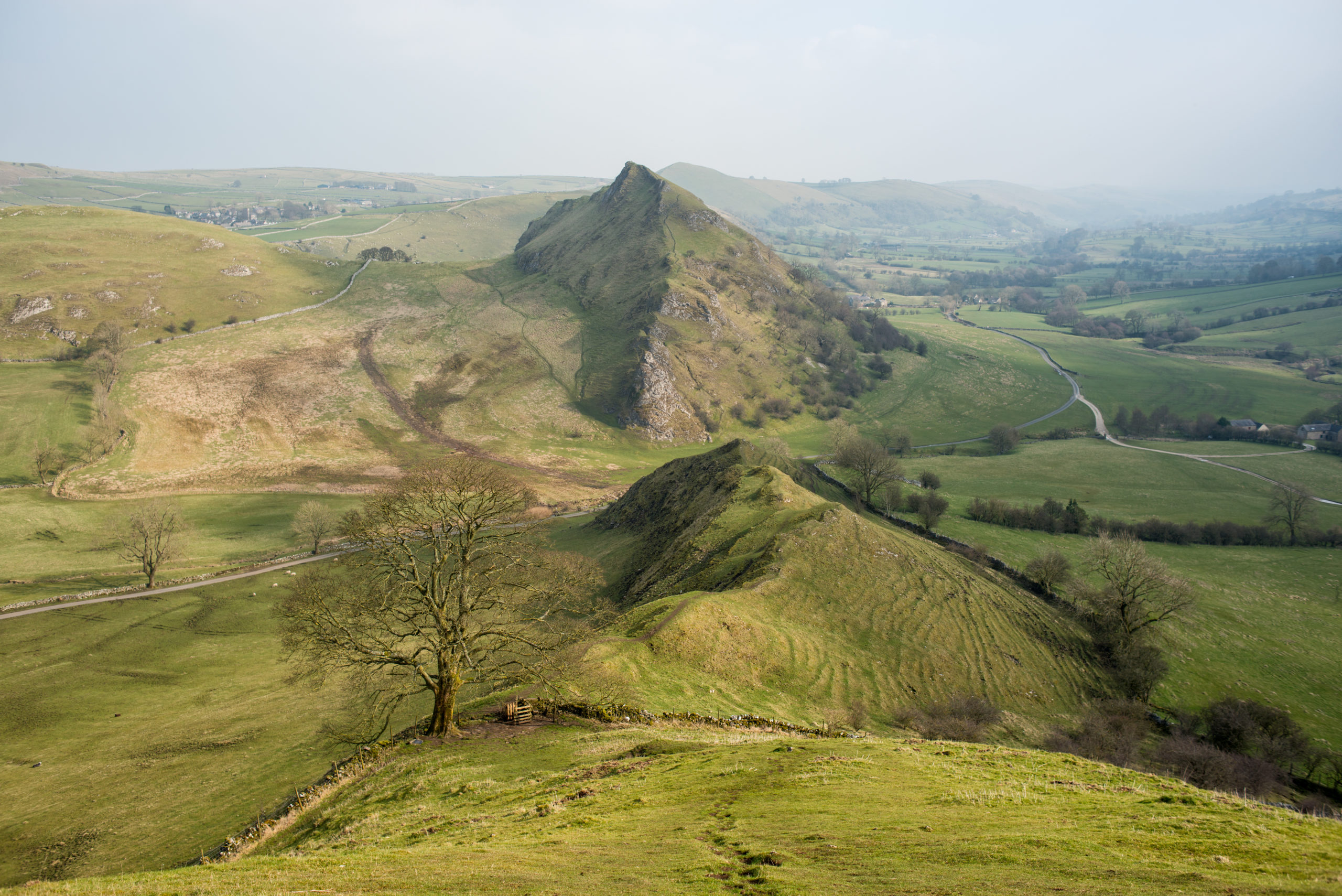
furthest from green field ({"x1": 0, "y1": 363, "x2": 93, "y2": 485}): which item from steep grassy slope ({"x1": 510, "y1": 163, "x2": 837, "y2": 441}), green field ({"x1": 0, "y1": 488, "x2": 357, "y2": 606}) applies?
steep grassy slope ({"x1": 510, "y1": 163, "x2": 837, "y2": 441})

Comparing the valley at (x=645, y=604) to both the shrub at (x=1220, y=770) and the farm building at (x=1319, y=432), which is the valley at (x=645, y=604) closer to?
the shrub at (x=1220, y=770)

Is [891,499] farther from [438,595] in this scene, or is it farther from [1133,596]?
[438,595]

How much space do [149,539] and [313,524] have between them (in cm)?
1809

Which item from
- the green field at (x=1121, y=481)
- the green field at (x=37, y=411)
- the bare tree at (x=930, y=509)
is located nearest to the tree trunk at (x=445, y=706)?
the bare tree at (x=930, y=509)

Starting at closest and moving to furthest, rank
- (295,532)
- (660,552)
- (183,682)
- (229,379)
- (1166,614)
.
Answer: (183,682)
(1166,614)
(660,552)
(295,532)
(229,379)

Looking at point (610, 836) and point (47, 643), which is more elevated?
point (610, 836)

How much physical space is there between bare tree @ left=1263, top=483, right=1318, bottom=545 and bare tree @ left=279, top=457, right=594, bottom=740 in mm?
105914

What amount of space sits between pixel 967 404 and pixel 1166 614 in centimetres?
12534

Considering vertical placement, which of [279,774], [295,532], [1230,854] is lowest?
[295,532]

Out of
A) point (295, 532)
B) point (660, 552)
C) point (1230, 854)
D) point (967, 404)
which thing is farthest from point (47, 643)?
point (967, 404)

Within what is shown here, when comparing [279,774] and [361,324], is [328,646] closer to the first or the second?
[279,774]

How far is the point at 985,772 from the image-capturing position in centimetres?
2327

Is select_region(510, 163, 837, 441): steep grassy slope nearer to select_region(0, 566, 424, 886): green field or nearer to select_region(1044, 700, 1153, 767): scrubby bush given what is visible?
select_region(0, 566, 424, 886): green field

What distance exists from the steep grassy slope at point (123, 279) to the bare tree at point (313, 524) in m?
96.9
